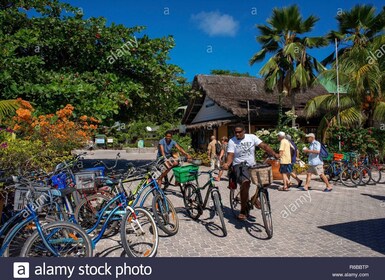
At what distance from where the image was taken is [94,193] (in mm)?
5117

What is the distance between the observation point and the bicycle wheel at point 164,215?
15.5ft

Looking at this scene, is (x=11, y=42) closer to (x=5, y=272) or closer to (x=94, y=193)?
(x=94, y=193)

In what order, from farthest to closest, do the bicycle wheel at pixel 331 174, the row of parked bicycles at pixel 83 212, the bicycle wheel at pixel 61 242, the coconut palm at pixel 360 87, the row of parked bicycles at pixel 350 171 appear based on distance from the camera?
1. the coconut palm at pixel 360 87
2. the bicycle wheel at pixel 331 174
3. the row of parked bicycles at pixel 350 171
4. the row of parked bicycles at pixel 83 212
5. the bicycle wheel at pixel 61 242

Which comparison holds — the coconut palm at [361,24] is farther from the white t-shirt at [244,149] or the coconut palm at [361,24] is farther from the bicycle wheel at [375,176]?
the white t-shirt at [244,149]

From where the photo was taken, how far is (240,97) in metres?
19.5

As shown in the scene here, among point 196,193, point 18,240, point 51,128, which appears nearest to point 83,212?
point 18,240

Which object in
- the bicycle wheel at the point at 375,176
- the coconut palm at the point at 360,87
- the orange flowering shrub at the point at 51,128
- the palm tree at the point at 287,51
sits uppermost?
the palm tree at the point at 287,51

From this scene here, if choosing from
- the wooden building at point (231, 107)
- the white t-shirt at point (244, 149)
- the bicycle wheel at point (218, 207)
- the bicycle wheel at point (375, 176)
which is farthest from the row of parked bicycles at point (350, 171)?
the wooden building at point (231, 107)

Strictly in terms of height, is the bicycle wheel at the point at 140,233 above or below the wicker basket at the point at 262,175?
below

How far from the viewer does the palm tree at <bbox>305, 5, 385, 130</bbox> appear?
11766 mm

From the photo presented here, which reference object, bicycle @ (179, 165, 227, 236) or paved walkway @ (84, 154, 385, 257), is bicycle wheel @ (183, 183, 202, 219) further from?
paved walkway @ (84, 154, 385, 257)

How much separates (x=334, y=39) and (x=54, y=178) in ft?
50.5

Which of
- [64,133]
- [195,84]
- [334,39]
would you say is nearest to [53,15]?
[64,133]

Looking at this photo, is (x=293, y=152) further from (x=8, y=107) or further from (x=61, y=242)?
(x=8, y=107)
